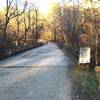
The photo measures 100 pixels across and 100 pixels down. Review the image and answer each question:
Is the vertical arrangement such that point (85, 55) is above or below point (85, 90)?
above

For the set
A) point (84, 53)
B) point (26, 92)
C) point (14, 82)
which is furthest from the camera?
point (84, 53)

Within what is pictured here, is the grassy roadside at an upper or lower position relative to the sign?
lower

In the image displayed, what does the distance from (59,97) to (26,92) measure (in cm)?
155

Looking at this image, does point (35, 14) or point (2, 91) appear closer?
point (2, 91)

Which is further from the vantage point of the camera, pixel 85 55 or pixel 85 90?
pixel 85 55

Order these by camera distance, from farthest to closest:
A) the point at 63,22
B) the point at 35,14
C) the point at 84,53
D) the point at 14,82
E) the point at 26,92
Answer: the point at 35,14 < the point at 63,22 < the point at 84,53 < the point at 14,82 < the point at 26,92

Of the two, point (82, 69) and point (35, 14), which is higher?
point (35, 14)

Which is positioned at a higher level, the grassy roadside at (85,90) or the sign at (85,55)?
the sign at (85,55)

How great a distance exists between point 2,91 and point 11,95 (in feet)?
3.29

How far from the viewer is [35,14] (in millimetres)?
97812

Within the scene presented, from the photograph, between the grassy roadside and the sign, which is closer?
the grassy roadside

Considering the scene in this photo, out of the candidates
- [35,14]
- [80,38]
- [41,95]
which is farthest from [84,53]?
[35,14]

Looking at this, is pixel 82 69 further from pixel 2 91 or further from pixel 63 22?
pixel 63 22

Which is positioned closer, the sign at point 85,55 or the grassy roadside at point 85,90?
the grassy roadside at point 85,90
